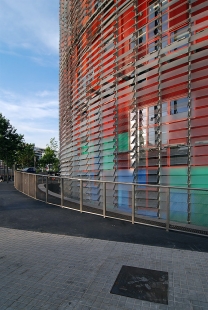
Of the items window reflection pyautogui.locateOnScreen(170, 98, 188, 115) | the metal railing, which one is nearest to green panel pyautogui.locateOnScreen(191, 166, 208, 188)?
the metal railing

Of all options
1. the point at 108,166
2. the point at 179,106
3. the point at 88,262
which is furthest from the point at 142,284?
the point at 108,166

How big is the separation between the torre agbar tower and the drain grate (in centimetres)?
279

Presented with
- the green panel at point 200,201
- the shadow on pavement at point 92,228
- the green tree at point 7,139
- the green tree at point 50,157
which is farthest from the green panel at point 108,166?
the green tree at point 50,157

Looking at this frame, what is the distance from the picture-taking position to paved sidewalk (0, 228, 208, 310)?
8.96ft

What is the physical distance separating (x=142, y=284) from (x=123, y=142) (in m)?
5.93

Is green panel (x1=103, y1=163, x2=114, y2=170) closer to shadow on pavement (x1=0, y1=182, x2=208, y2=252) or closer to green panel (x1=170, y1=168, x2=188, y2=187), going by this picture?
shadow on pavement (x1=0, y1=182, x2=208, y2=252)

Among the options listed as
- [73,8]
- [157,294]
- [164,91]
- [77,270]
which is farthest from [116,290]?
[73,8]

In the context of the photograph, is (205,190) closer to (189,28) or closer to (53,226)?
(53,226)

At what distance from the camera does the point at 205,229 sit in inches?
217

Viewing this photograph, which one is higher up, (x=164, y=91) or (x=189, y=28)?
(x=189, y=28)

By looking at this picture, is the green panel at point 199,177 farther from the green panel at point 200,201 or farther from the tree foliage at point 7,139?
the tree foliage at point 7,139

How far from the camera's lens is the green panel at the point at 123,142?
8.42m

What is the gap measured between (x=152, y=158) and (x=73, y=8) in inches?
471

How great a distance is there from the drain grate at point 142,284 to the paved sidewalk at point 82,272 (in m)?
0.09
